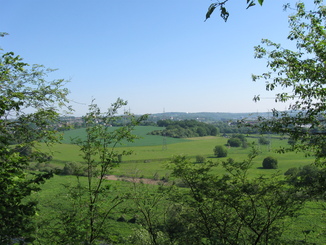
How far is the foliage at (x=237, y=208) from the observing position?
6.00 meters

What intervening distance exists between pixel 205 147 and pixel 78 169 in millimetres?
64806

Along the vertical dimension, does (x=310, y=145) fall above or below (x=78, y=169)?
above

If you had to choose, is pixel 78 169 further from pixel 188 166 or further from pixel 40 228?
pixel 188 166

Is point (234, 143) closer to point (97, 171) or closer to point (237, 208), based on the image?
point (237, 208)

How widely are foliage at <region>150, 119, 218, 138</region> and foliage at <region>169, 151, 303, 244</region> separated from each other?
251 ft

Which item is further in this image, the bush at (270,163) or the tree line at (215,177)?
the bush at (270,163)

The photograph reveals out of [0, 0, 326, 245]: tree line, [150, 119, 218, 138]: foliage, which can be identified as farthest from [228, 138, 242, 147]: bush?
[0, 0, 326, 245]: tree line

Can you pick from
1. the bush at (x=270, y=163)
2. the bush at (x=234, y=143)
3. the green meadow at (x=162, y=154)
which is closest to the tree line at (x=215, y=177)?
the green meadow at (x=162, y=154)

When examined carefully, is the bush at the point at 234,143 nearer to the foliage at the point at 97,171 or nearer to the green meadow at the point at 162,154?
the green meadow at the point at 162,154

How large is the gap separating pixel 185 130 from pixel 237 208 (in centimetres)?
8641

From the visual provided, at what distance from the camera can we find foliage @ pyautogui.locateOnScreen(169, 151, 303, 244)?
19.7ft

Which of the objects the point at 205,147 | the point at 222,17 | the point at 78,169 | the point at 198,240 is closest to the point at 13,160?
the point at 78,169

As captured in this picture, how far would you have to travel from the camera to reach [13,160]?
3998mm

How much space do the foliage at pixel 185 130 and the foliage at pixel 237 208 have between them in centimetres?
7645
